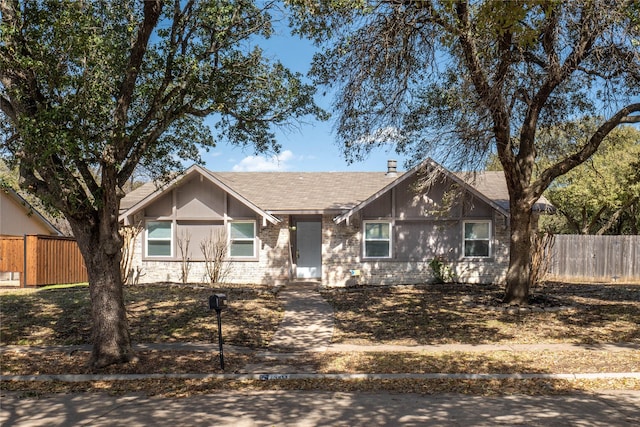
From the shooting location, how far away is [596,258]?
2327 cm

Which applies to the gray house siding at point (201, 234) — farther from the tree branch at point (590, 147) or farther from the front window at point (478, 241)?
the tree branch at point (590, 147)

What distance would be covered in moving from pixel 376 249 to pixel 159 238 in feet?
26.1

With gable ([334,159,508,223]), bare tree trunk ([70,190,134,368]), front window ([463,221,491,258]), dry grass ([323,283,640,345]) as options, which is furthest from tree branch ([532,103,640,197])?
bare tree trunk ([70,190,134,368])

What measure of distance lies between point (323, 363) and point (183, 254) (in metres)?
11.6

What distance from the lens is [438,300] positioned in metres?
14.6

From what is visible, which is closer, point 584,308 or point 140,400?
point 140,400

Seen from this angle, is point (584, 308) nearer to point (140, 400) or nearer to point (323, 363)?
point (323, 363)

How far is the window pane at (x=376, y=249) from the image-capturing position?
19203 millimetres

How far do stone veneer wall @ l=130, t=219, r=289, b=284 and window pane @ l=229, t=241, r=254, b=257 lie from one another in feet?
0.96

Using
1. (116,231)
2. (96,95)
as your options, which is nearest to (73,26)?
(96,95)

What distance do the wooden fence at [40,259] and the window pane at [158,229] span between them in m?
3.66

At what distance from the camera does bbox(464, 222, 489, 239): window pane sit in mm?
19391

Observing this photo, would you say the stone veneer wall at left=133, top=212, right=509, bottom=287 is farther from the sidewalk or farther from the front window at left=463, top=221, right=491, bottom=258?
the sidewalk

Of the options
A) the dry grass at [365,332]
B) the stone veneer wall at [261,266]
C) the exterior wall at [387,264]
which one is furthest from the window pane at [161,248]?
the exterior wall at [387,264]
